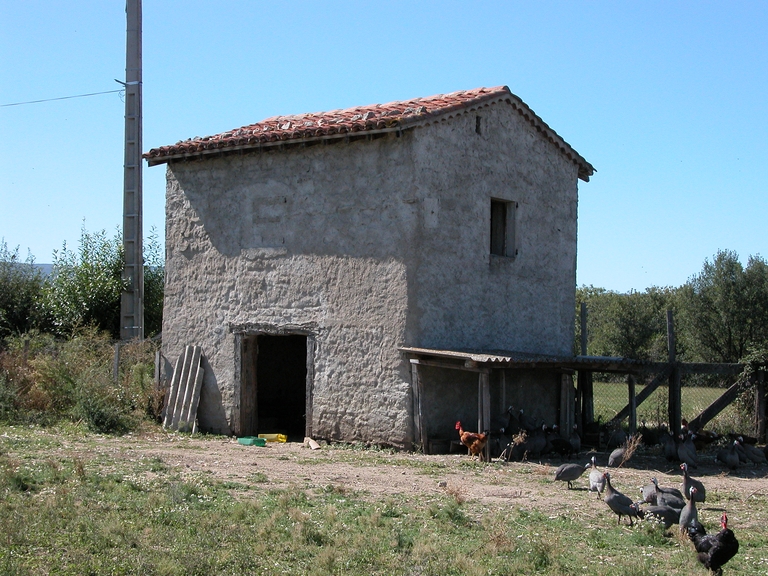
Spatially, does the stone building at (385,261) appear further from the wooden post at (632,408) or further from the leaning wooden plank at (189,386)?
the wooden post at (632,408)

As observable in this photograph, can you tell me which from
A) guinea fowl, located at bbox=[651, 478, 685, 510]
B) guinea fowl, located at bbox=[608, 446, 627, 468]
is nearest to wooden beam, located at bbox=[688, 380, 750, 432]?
guinea fowl, located at bbox=[608, 446, 627, 468]

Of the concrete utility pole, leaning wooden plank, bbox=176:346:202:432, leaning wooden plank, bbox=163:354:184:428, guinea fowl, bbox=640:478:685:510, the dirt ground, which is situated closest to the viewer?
guinea fowl, bbox=640:478:685:510

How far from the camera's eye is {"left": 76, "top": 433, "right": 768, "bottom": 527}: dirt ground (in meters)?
10.7

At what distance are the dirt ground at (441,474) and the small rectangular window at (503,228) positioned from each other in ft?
13.9

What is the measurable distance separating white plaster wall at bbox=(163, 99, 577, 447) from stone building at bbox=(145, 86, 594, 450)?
30mm

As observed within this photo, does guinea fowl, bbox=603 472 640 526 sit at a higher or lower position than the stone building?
lower

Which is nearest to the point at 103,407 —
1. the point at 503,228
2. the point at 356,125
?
the point at 356,125

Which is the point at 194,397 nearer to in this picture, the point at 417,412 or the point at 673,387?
the point at 417,412

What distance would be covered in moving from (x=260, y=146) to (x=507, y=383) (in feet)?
21.5

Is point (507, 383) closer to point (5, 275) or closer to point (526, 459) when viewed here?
point (526, 459)

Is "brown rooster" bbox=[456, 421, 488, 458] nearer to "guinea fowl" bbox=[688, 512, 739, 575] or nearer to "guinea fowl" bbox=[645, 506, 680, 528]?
"guinea fowl" bbox=[645, 506, 680, 528]

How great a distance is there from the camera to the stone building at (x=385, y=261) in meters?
15.2

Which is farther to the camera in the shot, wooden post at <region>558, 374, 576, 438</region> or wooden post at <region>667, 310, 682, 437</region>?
wooden post at <region>667, 310, 682, 437</region>

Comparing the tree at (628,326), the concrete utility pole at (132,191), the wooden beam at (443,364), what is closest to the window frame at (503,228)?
the wooden beam at (443,364)
